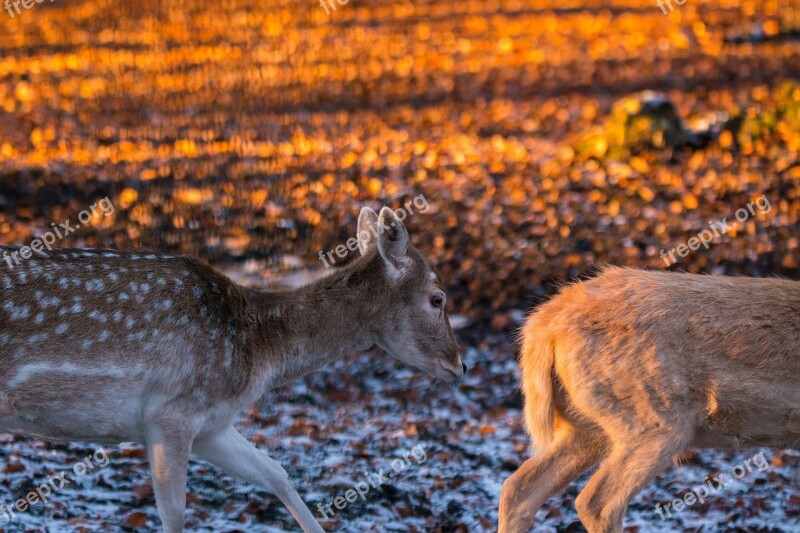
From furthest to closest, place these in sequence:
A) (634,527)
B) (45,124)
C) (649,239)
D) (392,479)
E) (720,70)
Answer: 1. (720,70)
2. (45,124)
3. (649,239)
4. (392,479)
5. (634,527)

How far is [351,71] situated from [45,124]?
596 centimetres

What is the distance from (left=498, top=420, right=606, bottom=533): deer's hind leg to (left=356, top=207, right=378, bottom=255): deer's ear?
4.81 ft

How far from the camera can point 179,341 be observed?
552 centimetres

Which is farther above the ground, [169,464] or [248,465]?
[169,464]

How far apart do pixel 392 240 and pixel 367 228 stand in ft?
1.36

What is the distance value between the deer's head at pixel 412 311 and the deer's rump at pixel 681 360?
55cm

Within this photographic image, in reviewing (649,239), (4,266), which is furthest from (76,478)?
(649,239)

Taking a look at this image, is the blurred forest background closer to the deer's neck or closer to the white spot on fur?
the deer's neck

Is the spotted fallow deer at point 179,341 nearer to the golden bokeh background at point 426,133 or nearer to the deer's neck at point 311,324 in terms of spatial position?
the deer's neck at point 311,324

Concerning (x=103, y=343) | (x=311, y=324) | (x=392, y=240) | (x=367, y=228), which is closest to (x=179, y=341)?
(x=103, y=343)

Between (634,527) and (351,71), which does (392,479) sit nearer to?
(634,527)

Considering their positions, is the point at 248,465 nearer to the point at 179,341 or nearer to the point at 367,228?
the point at 179,341

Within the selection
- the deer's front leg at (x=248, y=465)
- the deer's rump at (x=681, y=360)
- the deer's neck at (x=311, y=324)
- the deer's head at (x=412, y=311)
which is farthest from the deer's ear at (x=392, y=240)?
the deer's front leg at (x=248, y=465)

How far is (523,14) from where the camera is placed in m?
26.0
